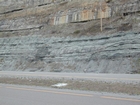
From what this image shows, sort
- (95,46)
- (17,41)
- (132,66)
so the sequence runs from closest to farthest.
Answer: (132,66) < (95,46) < (17,41)

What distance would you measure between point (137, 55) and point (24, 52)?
601 inches

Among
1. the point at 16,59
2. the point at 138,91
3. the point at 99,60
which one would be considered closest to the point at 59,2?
the point at 16,59

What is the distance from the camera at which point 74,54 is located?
20734 mm

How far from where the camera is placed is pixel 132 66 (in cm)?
1597

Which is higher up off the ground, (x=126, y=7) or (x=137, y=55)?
(x=126, y=7)

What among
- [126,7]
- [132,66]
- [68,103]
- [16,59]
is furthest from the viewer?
[16,59]

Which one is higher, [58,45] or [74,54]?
[58,45]

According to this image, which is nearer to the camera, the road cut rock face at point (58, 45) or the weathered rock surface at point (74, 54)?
the weathered rock surface at point (74, 54)

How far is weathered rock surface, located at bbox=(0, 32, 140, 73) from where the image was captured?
1714 centimetres

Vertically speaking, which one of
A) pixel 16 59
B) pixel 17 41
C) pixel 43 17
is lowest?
pixel 16 59

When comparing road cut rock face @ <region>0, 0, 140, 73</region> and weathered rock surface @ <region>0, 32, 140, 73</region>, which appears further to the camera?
road cut rock face @ <region>0, 0, 140, 73</region>

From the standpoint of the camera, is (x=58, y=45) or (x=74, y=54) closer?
(x=74, y=54)

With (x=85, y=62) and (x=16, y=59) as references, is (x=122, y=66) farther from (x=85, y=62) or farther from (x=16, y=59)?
(x=16, y=59)

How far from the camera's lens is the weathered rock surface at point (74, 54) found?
17141mm
